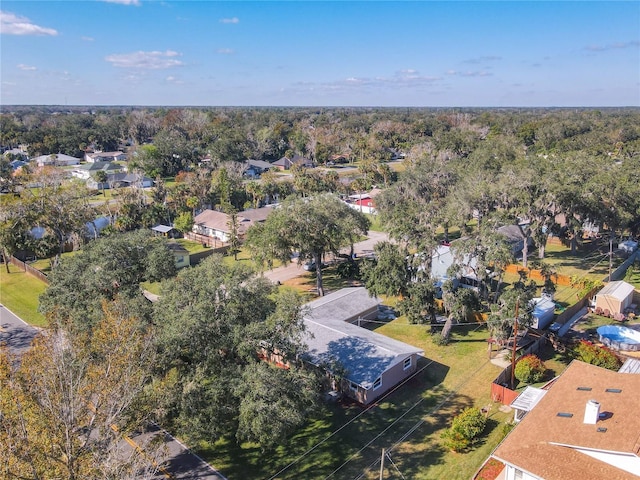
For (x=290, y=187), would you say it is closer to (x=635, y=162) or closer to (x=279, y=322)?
(x=635, y=162)

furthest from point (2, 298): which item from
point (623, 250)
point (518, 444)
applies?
point (623, 250)

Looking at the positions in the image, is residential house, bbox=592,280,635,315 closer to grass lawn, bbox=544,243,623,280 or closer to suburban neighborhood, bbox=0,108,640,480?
suburban neighborhood, bbox=0,108,640,480

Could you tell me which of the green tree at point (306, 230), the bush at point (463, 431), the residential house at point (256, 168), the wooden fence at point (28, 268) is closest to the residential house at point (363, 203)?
the green tree at point (306, 230)

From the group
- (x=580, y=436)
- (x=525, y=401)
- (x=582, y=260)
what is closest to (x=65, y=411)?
(x=580, y=436)

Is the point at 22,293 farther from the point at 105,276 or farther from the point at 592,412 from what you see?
the point at 592,412

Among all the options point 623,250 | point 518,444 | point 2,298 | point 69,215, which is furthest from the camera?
point 623,250
